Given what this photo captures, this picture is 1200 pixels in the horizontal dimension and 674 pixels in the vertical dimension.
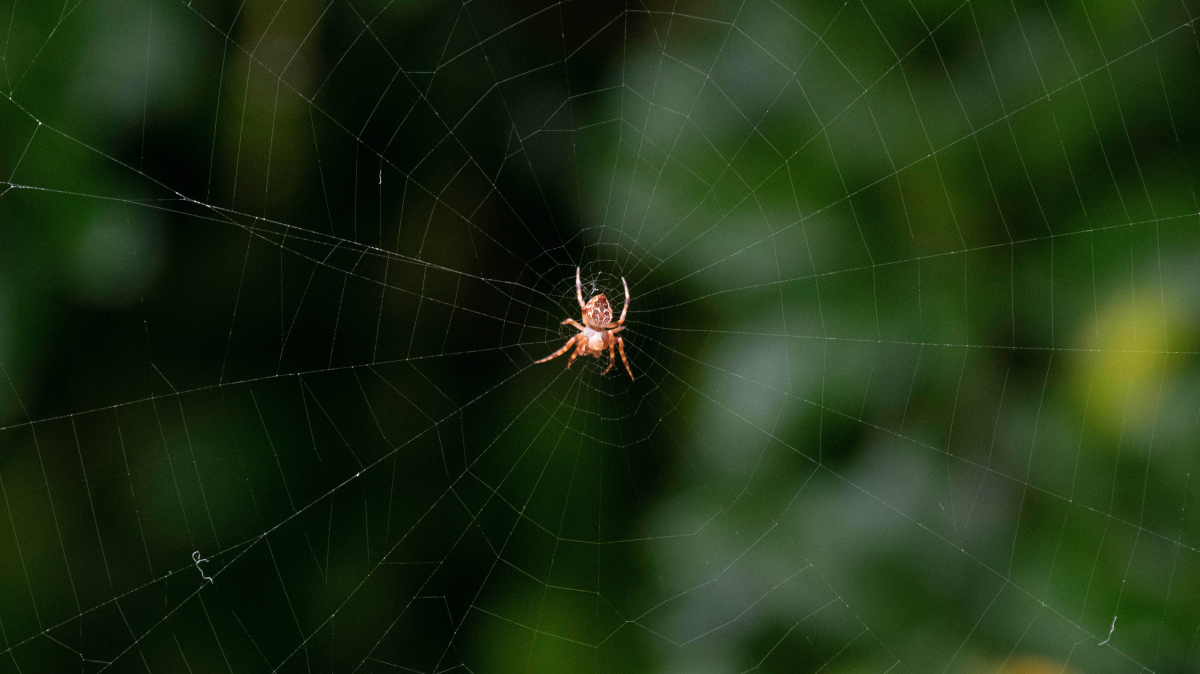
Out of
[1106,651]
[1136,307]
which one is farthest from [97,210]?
[1106,651]

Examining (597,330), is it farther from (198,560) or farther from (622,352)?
(198,560)

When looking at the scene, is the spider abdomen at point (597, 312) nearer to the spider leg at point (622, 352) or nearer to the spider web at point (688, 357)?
the spider leg at point (622, 352)

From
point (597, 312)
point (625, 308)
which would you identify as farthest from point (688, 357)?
point (597, 312)

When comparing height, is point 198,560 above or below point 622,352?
below

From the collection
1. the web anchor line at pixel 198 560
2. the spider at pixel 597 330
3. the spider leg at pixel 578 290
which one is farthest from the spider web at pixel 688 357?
the spider at pixel 597 330

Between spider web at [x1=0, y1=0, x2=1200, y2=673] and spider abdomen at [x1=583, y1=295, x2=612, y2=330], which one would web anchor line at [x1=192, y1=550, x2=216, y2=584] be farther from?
spider abdomen at [x1=583, y1=295, x2=612, y2=330]

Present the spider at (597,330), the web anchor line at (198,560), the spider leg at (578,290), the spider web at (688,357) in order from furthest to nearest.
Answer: the spider at (597,330), the spider leg at (578,290), the web anchor line at (198,560), the spider web at (688,357)

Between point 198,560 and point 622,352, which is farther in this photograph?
point 622,352

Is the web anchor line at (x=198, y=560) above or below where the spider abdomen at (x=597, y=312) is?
below

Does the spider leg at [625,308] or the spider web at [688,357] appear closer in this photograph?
the spider web at [688,357]

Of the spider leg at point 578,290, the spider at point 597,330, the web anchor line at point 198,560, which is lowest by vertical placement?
the web anchor line at point 198,560
